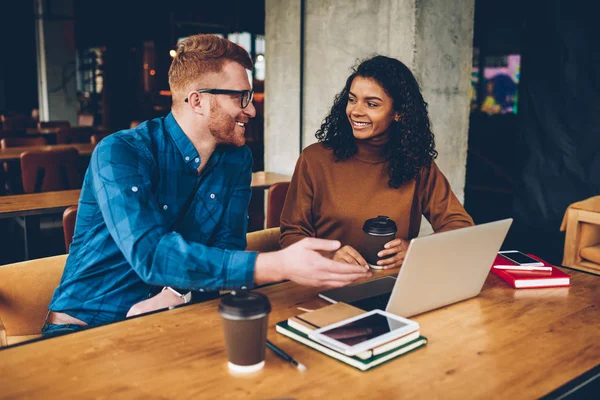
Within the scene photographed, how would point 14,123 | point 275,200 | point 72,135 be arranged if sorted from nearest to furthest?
point 275,200 < point 72,135 < point 14,123

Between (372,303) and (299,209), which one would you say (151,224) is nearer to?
(372,303)

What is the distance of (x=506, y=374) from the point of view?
1.23m

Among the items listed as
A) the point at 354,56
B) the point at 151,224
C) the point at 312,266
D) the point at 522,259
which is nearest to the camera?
the point at 312,266

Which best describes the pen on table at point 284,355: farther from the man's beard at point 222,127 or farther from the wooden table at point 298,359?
the man's beard at point 222,127

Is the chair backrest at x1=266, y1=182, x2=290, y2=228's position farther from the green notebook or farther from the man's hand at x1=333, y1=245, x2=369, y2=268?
the green notebook

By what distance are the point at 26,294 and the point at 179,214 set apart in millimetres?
554

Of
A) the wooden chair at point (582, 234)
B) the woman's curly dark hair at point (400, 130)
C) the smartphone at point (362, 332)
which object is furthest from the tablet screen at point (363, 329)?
the wooden chair at point (582, 234)

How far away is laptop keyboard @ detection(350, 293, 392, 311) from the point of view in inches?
62.5

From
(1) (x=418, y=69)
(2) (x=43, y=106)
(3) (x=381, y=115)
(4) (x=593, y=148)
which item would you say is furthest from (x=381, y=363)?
(2) (x=43, y=106)

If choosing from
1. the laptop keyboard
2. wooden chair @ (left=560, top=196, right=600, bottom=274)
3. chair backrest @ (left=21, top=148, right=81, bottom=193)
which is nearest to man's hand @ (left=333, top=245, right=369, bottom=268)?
the laptop keyboard

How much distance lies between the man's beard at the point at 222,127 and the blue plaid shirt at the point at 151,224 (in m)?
0.09

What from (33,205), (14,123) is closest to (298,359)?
(33,205)

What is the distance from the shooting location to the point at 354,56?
12.9 ft

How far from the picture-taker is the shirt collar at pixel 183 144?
1.90 m
